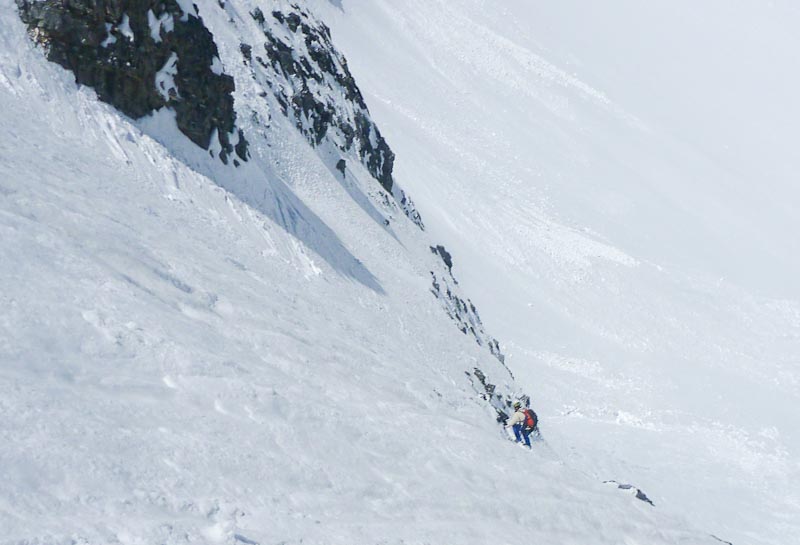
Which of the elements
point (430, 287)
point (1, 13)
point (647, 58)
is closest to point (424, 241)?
point (430, 287)

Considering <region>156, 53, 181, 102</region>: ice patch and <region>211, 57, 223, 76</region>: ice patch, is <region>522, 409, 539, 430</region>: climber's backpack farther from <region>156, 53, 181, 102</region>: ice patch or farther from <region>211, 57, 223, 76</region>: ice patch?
<region>211, 57, 223, 76</region>: ice patch

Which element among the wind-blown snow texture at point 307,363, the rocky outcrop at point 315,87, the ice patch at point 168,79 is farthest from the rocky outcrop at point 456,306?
the ice patch at point 168,79

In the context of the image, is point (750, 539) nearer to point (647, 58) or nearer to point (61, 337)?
point (61, 337)

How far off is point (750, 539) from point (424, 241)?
1911cm

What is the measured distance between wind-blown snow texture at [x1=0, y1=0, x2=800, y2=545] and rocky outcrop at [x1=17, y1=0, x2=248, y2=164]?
514 millimetres

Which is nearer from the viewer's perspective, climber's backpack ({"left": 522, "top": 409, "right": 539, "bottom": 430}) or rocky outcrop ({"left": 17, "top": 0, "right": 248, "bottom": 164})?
climber's backpack ({"left": 522, "top": 409, "right": 539, "bottom": 430})

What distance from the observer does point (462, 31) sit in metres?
93.4

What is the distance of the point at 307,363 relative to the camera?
1320 cm

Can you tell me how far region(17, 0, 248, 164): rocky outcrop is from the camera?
1925 cm

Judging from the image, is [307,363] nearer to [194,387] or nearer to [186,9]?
[194,387]

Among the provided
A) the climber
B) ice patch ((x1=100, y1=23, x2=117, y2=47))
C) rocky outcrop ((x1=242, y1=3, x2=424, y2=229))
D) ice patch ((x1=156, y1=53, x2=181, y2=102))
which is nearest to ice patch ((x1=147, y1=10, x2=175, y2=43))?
ice patch ((x1=156, y1=53, x2=181, y2=102))

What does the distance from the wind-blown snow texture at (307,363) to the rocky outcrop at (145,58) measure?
0.51 meters

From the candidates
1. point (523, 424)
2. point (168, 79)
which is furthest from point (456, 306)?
point (523, 424)

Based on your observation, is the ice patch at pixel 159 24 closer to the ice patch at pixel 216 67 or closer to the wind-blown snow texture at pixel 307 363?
the ice patch at pixel 216 67
